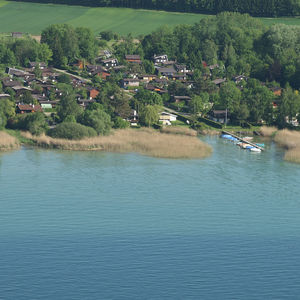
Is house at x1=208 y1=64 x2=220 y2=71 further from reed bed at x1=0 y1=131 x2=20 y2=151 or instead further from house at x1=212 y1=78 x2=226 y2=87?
reed bed at x1=0 y1=131 x2=20 y2=151

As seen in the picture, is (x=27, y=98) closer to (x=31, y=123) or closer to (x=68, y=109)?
(x=68, y=109)

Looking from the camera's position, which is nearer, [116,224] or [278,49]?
[116,224]

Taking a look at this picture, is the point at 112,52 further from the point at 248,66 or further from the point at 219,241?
the point at 219,241

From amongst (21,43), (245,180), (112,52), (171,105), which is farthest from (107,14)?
(245,180)

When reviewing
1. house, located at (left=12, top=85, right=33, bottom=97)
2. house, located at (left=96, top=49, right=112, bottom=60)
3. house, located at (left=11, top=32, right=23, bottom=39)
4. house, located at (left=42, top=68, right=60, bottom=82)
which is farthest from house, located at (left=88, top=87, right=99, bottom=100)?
house, located at (left=11, top=32, right=23, bottom=39)

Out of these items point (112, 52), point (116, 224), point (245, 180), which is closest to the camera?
point (116, 224)

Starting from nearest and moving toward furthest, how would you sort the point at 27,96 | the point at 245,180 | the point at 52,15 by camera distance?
the point at 245,180, the point at 27,96, the point at 52,15

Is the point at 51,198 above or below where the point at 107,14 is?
below
